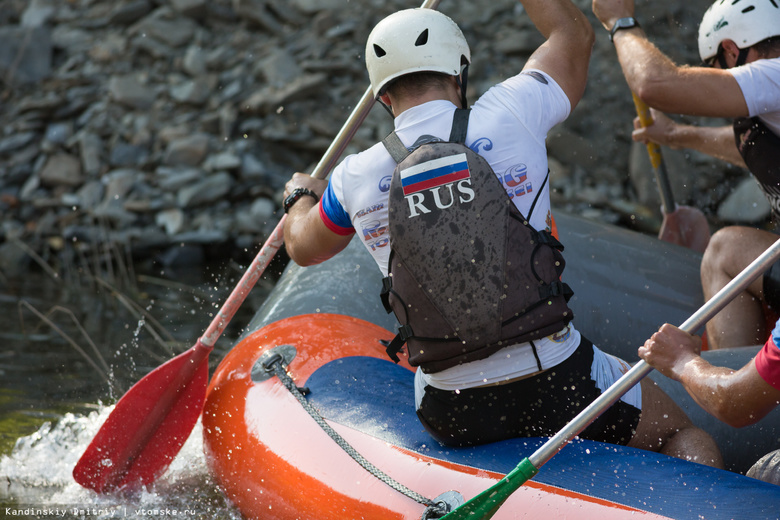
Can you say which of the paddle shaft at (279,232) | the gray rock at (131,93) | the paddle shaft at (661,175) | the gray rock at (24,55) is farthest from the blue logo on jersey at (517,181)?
the gray rock at (24,55)

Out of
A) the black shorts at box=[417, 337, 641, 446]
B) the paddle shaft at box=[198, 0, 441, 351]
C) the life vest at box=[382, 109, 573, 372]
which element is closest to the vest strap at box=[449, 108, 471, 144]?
the life vest at box=[382, 109, 573, 372]

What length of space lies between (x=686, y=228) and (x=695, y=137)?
697 mm

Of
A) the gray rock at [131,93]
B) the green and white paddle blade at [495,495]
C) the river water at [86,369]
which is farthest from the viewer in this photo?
the gray rock at [131,93]

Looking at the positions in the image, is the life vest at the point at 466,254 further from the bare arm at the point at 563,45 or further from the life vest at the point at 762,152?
the life vest at the point at 762,152

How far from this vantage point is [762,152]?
114 inches

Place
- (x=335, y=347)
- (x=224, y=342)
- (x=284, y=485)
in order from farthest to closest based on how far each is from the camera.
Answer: (x=224, y=342) → (x=335, y=347) → (x=284, y=485)

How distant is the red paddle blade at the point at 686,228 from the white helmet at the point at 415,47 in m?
2.30

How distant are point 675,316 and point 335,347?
1429 mm

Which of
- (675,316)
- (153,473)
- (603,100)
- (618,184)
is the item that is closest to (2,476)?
(153,473)

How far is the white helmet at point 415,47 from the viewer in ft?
7.26

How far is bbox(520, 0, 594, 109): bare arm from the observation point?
2.38 metres

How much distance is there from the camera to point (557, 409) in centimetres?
224

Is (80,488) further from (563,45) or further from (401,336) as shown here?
(563,45)

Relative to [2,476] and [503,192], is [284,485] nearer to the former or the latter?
[503,192]
